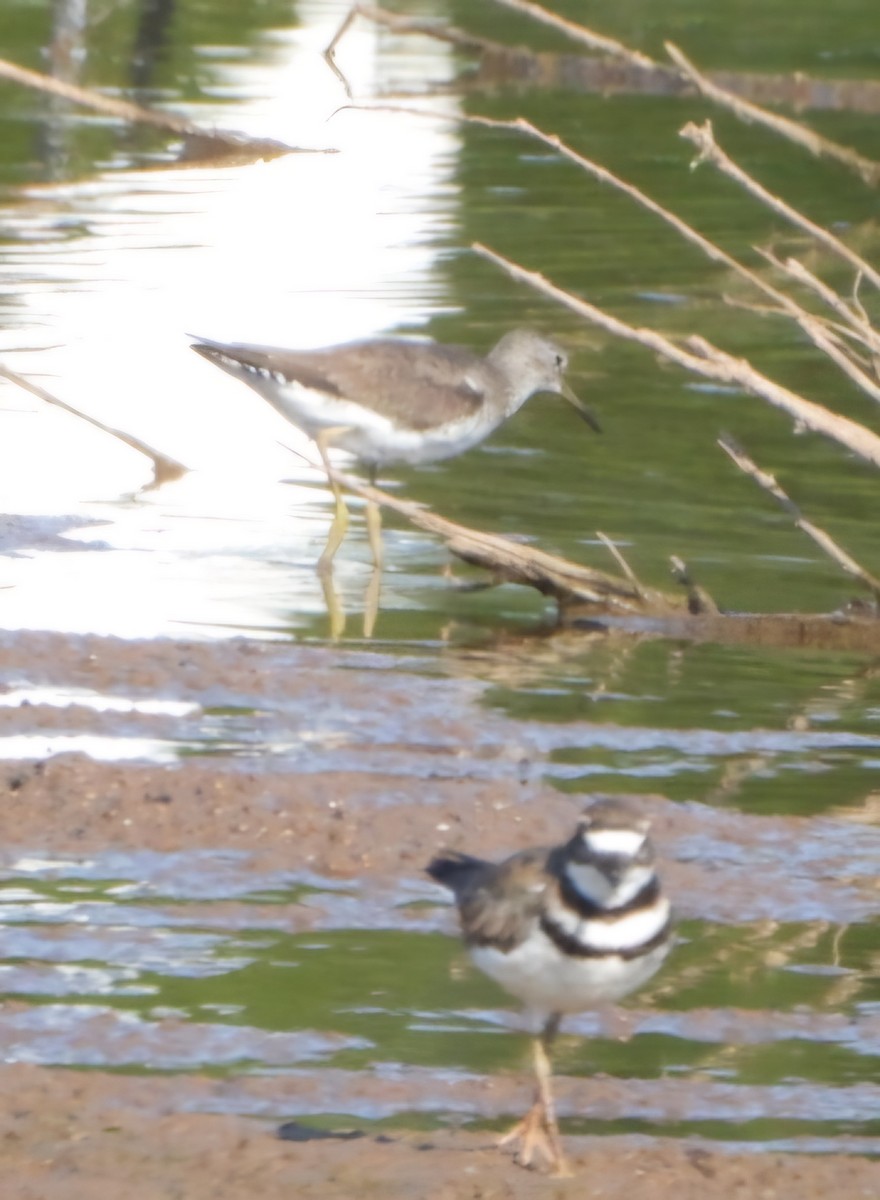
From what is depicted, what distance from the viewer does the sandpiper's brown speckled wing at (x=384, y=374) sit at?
905cm

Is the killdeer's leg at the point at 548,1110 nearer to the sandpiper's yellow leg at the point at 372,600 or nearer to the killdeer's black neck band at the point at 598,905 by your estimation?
the killdeer's black neck band at the point at 598,905

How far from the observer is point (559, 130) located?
21.2 meters

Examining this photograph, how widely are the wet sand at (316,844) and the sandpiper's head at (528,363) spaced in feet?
9.29

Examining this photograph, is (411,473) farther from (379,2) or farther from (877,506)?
(379,2)

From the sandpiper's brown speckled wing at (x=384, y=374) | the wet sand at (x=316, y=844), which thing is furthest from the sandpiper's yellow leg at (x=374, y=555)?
the wet sand at (x=316, y=844)

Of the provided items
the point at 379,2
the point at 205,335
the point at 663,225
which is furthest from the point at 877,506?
the point at 379,2

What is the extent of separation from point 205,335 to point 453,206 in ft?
16.0

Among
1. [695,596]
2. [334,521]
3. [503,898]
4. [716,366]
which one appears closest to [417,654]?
[695,596]

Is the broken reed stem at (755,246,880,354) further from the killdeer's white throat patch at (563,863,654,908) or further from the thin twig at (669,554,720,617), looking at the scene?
the killdeer's white throat patch at (563,863,654,908)

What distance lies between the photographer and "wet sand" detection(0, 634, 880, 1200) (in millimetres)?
4188

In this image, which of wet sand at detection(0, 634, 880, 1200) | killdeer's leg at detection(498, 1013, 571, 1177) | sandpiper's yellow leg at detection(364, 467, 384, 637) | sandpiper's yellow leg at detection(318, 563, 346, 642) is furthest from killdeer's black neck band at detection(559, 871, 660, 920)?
sandpiper's yellow leg at detection(364, 467, 384, 637)

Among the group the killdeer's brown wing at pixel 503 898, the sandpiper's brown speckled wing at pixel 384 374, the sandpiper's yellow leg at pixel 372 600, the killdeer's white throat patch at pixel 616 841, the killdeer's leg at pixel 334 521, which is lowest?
the sandpiper's yellow leg at pixel 372 600

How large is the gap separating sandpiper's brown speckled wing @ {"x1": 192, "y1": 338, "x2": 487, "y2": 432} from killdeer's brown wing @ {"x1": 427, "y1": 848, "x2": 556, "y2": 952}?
178 inches

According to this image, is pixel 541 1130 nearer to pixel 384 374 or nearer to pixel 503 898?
pixel 503 898
